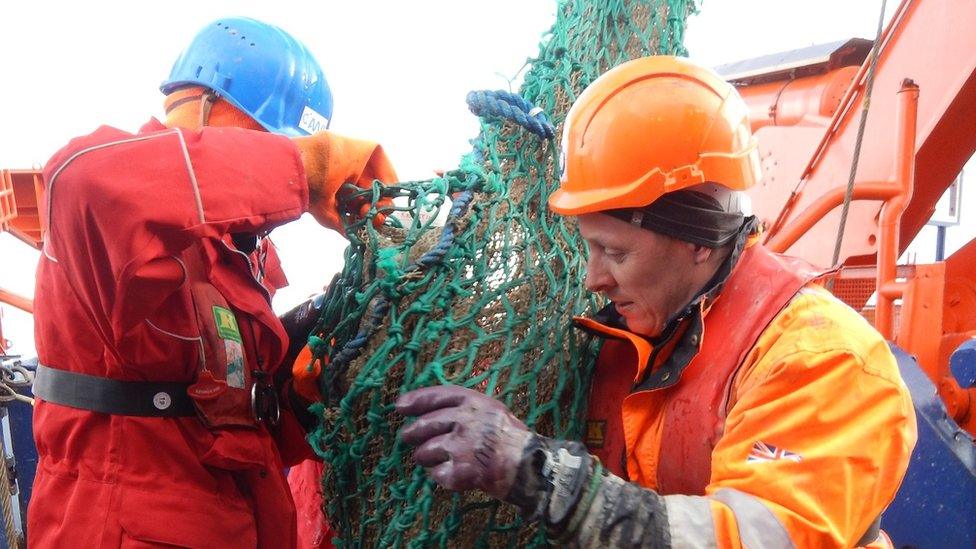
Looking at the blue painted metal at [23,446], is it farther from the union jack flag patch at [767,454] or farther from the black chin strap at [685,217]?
the union jack flag patch at [767,454]

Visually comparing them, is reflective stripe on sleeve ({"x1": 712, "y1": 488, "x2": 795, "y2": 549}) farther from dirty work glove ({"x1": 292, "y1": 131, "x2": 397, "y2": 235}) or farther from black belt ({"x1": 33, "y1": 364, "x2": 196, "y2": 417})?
black belt ({"x1": 33, "y1": 364, "x2": 196, "y2": 417})

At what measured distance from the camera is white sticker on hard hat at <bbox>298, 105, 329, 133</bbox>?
7.74ft

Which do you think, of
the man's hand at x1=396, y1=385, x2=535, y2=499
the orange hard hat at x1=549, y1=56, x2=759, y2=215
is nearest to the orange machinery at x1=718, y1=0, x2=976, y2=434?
the orange hard hat at x1=549, y1=56, x2=759, y2=215

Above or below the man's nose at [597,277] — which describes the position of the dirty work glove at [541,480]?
below

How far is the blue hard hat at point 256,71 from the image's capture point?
221 cm

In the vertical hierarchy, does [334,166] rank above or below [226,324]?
above

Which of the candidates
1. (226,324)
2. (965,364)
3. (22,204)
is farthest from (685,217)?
(22,204)

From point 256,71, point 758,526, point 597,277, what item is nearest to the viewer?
point 758,526

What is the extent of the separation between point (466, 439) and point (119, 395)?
0.98 metres

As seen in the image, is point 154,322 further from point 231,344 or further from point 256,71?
point 256,71

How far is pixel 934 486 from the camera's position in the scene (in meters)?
3.03

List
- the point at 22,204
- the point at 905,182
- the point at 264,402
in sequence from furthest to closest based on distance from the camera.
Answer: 1. the point at 22,204
2. the point at 905,182
3. the point at 264,402

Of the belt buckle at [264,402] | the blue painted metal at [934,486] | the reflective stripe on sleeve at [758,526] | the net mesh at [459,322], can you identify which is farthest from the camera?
the blue painted metal at [934,486]

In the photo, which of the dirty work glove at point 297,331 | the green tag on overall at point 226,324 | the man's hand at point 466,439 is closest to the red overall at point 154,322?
the green tag on overall at point 226,324
